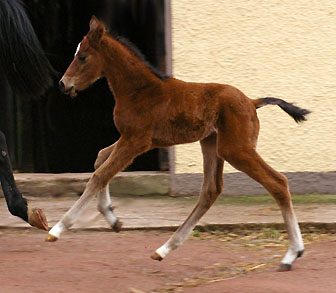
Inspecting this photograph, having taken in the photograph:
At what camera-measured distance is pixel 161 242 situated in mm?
5566

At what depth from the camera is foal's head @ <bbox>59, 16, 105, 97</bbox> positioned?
178 inches

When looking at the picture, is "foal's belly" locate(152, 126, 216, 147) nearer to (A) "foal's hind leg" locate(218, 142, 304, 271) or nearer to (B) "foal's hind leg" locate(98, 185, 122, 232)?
(A) "foal's hind leg" locate(218, 142, 304, 271)

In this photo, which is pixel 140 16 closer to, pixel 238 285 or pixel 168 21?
pixel 168 21

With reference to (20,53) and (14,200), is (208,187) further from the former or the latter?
(20,53)

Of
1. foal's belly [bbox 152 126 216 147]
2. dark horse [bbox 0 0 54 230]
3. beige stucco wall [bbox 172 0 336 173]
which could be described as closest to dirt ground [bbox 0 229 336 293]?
dark horse [bbox 0 0 54 230]

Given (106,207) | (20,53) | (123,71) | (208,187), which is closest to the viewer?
(123,71)

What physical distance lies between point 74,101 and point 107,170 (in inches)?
149

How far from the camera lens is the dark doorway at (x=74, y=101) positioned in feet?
25.3

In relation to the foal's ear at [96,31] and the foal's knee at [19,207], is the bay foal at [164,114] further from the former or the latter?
the foal's knee at [19,207]

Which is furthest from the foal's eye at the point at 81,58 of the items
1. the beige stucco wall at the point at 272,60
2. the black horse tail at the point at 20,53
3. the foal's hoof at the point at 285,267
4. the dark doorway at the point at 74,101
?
the dark doorway at the point at 74,101

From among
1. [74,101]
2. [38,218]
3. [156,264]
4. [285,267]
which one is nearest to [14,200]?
[38,218]

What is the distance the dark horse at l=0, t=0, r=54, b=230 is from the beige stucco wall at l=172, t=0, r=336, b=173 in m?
2.20

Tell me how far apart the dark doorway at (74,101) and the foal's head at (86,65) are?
123 inches

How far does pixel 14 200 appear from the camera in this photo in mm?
5004
